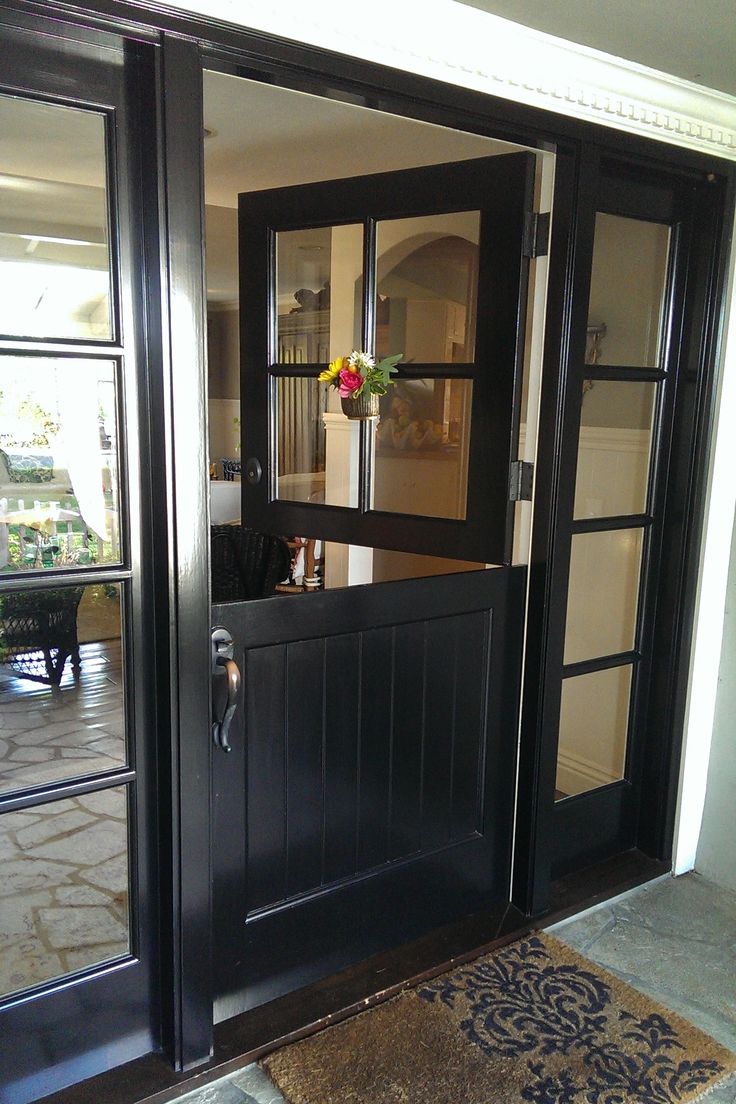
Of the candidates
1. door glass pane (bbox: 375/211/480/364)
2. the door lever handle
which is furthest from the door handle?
door glass pane (bbox: 375/211/480/364)

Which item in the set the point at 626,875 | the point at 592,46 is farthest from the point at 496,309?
the point at 626,875

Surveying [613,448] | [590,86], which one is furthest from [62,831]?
[590,86]

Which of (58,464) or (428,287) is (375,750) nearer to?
(58,464)

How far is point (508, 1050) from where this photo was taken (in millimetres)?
1898

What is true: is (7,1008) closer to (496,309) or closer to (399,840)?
(399,840)

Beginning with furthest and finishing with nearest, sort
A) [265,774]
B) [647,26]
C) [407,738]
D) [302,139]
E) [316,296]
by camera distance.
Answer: [302,139], [316,296], [407,738], [265,774], [647,26]

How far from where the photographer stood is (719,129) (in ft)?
7.48

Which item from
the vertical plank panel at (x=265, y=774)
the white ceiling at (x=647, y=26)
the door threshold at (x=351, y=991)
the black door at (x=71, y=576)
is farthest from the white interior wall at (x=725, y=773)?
the black door at (x=71, y=576)

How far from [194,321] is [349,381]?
2.50 feet

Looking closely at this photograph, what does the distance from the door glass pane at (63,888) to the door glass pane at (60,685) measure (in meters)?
0.09

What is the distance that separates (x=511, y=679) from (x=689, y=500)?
0.76 m

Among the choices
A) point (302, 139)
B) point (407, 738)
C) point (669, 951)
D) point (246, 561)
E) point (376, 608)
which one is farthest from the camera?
point (246, 561)

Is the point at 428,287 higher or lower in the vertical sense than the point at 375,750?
higher

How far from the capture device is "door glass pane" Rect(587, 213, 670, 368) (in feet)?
7.58
